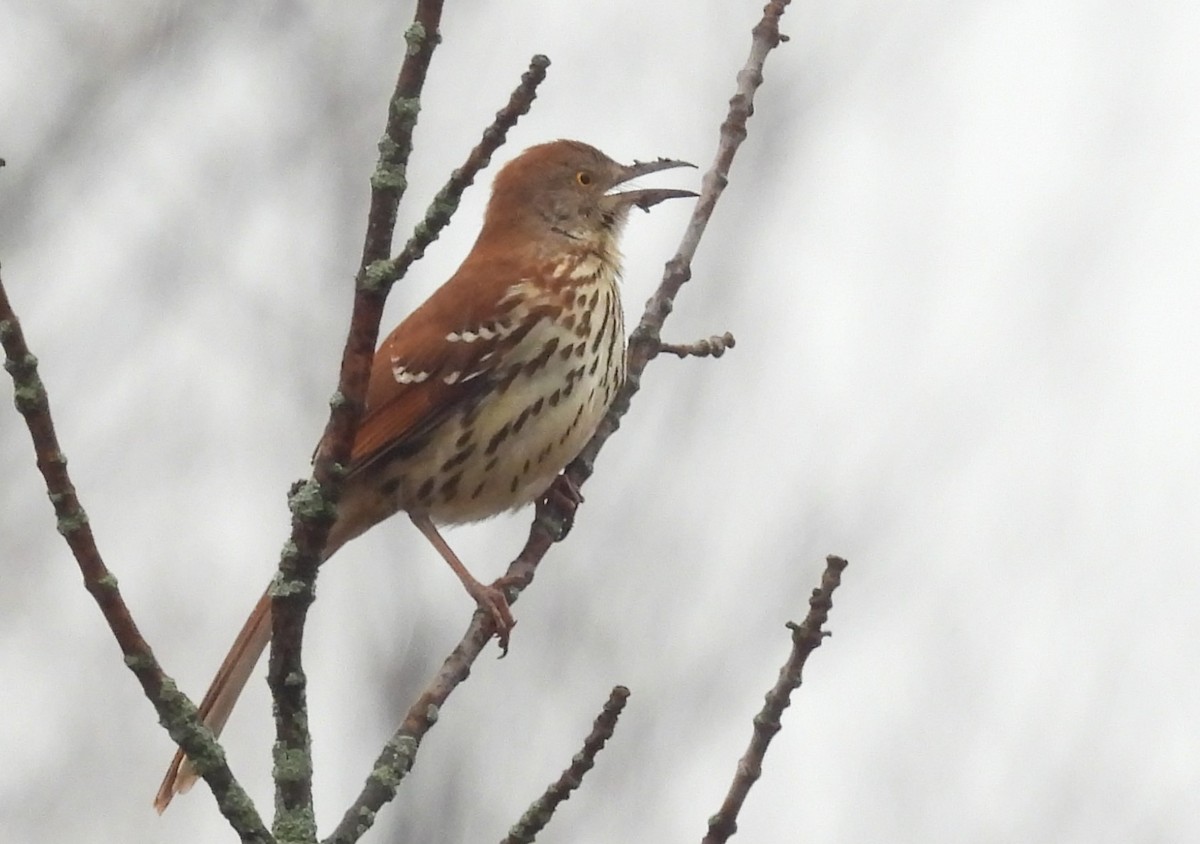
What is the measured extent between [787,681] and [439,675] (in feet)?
2.02

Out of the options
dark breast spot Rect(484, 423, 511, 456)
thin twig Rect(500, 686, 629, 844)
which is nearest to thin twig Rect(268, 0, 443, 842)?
thin twig Rect(500, 686, 629, 844)

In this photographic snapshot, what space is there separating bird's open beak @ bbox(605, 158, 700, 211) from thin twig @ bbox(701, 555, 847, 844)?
2.22m

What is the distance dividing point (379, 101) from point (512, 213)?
272 centimetres

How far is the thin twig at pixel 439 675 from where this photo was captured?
1.99m

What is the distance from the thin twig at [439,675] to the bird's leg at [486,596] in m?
0.32

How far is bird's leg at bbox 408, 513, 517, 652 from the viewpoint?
136 inches

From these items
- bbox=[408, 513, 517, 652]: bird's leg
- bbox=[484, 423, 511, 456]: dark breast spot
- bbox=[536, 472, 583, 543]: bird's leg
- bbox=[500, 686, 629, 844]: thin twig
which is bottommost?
bbox=[500, 686, 629, 844]: thin twig

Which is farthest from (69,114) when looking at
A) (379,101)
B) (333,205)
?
(379,101)

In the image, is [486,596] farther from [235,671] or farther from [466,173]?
[466,173]

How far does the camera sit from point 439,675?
265cm

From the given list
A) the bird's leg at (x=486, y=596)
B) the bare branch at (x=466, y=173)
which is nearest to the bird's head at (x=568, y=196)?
the bird's leg at (x=486, y=596)

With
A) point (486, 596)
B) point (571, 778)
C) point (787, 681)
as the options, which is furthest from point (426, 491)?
point (787, 681)

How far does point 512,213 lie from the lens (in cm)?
475

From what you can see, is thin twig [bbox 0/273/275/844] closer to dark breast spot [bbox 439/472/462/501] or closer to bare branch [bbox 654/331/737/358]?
bare branch [bbox 654/331/737/358]
